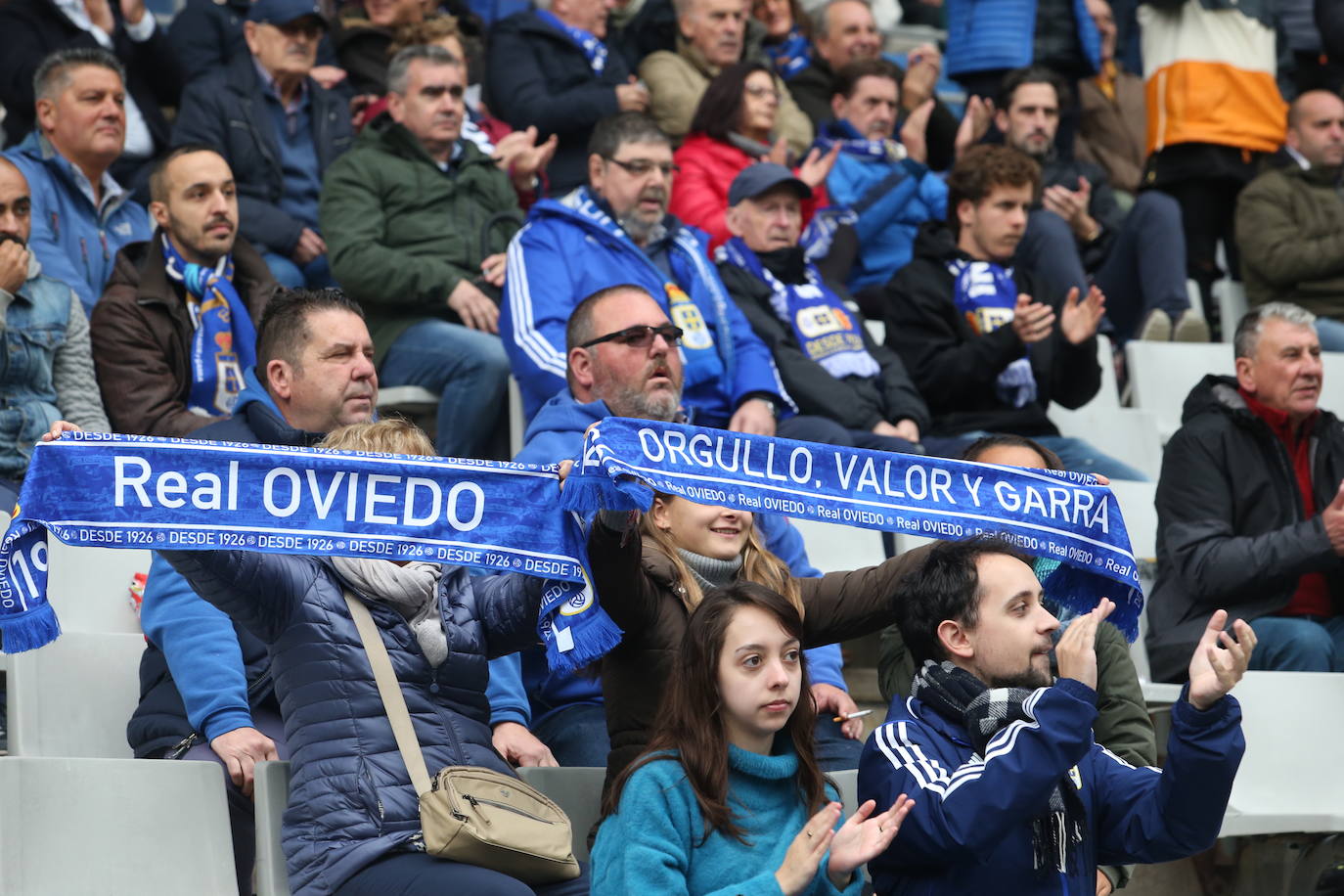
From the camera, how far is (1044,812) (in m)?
3.26

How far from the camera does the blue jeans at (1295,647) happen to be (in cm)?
518

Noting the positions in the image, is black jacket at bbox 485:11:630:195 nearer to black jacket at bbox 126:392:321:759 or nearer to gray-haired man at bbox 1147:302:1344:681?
gray-haired man at bbox 1147:302:1344:681

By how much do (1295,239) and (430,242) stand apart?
3768mm

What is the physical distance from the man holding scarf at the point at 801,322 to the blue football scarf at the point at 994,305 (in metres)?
0.36

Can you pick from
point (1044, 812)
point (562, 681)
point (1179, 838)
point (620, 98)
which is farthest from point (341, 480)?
point (620, 98)

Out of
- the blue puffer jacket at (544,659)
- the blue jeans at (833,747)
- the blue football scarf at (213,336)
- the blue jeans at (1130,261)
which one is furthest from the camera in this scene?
the blue jeans at (1130,261)

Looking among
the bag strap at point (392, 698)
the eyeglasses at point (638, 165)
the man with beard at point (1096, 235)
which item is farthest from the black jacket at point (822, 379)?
the bag strap at point (392, 698)

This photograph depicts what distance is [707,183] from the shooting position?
7.49 m

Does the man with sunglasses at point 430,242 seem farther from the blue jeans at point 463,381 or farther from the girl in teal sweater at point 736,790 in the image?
the girl in teal sweater at point 736,790

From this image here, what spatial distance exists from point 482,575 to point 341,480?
48 centimetres

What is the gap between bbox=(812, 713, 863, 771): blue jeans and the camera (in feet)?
13.9

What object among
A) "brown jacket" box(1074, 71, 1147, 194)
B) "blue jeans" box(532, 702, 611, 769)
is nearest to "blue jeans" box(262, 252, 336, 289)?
"blue jeans" box(532, 702, 611, 769)

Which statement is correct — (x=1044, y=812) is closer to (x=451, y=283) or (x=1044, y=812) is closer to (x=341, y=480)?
(x=341, y=480)

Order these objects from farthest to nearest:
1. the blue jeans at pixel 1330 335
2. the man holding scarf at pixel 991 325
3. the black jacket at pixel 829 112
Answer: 1. the black jacket at pixel 829 112
2. the blue jeans at pixel 1330 335
3. the man holding scarf at pixel 991 325
